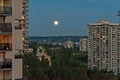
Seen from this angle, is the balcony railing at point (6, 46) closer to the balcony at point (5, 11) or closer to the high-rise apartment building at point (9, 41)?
the high-rise apartment building at point (9, 41)

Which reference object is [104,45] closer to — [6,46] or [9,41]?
[9,41]

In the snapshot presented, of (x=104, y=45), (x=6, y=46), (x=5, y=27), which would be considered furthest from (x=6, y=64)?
(x=104, y=45)

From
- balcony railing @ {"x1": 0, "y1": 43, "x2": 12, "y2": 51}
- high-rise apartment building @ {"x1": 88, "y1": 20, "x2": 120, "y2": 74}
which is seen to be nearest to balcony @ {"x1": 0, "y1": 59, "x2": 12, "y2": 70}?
balcony railing @ {"x1": 0, "y1": 43, "x2": 12, "y2": 51}

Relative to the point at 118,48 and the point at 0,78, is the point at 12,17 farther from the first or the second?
the point at 118,48

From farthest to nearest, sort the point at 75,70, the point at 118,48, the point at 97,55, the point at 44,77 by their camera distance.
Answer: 1. the point at 97,55
2. the point at 118,48
3. the point at 75,70
4. the point at 44,77

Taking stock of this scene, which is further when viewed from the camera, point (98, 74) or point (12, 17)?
point (98, 74)

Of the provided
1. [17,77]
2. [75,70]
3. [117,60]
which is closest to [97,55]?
[117,60]

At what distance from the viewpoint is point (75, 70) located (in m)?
46.6

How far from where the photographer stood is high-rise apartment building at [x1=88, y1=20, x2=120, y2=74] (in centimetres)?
9475

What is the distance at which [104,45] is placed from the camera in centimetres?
10069

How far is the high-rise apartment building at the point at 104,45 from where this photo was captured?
9475 cm

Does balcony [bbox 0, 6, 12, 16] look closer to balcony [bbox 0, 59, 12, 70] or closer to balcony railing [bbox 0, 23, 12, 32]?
balcony railing [bbox 0, 23, 12, 32]

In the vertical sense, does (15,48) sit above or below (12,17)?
below

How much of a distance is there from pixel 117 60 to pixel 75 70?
51874mm
